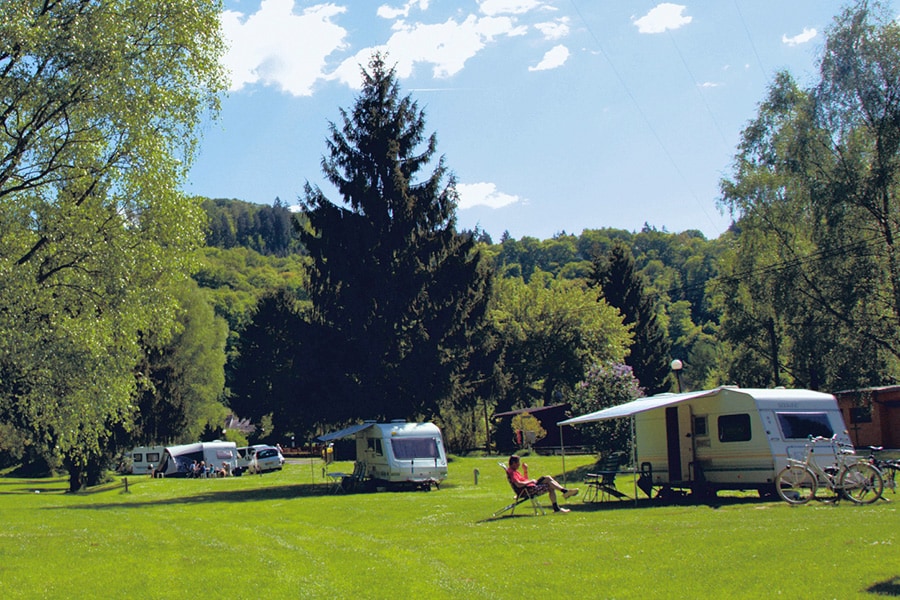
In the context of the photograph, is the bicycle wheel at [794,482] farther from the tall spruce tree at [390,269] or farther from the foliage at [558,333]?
the foliage at [558,333]

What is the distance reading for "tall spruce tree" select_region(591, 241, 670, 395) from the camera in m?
59.1

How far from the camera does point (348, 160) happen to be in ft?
99.5

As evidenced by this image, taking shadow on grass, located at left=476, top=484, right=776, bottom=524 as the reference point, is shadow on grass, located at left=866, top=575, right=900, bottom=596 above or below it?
above

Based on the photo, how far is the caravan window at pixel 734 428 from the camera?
1780 cm

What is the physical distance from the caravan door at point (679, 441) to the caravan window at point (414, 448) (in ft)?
29.0

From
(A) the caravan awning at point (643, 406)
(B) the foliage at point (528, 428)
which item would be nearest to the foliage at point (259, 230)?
(B) the foliage at point (528, 428)

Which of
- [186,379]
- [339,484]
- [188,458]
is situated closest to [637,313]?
[186,379]

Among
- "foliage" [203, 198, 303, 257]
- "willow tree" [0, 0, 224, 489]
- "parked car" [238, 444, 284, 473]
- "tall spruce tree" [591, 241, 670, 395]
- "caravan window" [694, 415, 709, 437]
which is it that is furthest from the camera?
"foliage" [203, 198, 303, 257]

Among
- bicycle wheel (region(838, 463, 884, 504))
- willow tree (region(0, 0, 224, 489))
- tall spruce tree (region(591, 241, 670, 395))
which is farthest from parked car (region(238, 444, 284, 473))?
bicycle wheel (region(838, 463, 884, 504))

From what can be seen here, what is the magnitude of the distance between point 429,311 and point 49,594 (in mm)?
20659

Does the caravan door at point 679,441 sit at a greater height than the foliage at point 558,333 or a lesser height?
lesser

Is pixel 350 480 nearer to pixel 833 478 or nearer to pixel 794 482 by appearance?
pixel 794 482

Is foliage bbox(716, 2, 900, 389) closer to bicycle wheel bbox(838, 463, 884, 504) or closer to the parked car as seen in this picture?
bicycle wheel bbox(838, 463, 884, 504)

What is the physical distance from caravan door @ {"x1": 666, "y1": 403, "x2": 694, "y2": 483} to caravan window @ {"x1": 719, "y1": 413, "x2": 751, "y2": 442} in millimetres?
907
